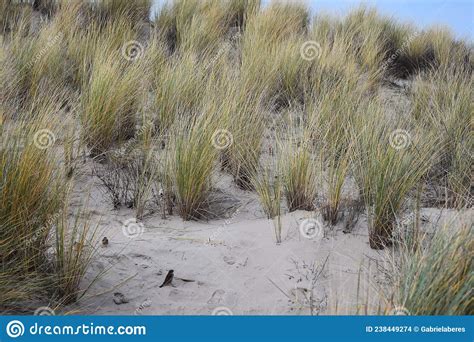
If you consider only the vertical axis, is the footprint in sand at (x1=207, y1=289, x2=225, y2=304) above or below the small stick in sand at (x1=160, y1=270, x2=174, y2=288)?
below

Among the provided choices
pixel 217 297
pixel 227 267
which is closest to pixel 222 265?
pixel 227 267

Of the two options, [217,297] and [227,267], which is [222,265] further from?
[217,297]

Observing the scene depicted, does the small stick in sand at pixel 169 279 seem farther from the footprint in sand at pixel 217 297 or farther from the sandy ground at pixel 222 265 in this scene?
the footprint in sand at pixel 217 297

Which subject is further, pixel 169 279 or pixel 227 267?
pixel 227 267

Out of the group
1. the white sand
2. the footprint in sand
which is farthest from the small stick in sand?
the footprint in sand

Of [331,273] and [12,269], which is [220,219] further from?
[12,269]

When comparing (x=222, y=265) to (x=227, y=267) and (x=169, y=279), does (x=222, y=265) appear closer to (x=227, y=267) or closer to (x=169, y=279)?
(x=227, y=267)

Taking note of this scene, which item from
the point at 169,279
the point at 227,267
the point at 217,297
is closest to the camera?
the point at 217,297

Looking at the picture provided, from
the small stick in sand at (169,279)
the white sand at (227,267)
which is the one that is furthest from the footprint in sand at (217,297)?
the small stick in sand at (169,279)

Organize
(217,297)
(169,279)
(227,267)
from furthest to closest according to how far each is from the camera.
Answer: (227,267) → (169,279) → (217,297)

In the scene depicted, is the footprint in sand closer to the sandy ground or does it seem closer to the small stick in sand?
the sandy ground

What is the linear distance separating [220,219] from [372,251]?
98cm

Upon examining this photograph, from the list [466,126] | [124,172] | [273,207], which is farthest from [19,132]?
[466,126]

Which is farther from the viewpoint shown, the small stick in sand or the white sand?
the small stick in sand
